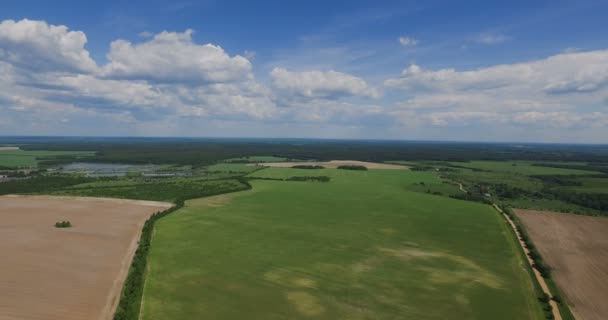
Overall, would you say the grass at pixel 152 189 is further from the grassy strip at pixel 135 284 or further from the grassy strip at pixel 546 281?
the grassy strip at pixel 546 281

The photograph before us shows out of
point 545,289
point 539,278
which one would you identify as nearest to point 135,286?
point 545,289

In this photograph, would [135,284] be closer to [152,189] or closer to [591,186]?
[152,189]

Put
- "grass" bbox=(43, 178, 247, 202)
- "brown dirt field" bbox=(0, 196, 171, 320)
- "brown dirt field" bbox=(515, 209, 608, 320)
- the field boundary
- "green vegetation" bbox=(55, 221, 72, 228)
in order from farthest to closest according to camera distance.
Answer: "grass" bbox=(43, 178, 247, 202)
"green vegetation" bbox=(55, 221, 72, 228)
"brown dirt field" bbox=(515, 209, 608, 320)
the field boundary
"brown dirt field" bbox=(0, 196, 171, 320)

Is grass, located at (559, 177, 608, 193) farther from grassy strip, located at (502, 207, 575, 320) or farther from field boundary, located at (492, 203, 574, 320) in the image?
field boundary, located at (492, 203, 574, 320)

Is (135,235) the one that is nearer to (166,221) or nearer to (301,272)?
(166,221)

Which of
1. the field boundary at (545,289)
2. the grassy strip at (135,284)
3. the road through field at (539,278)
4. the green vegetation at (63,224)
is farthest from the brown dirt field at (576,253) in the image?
the green vegetation at (63,224)

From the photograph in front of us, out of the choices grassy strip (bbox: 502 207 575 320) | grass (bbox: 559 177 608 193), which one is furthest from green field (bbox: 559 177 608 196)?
grassy strip (bbox: 502 207 575 320)
